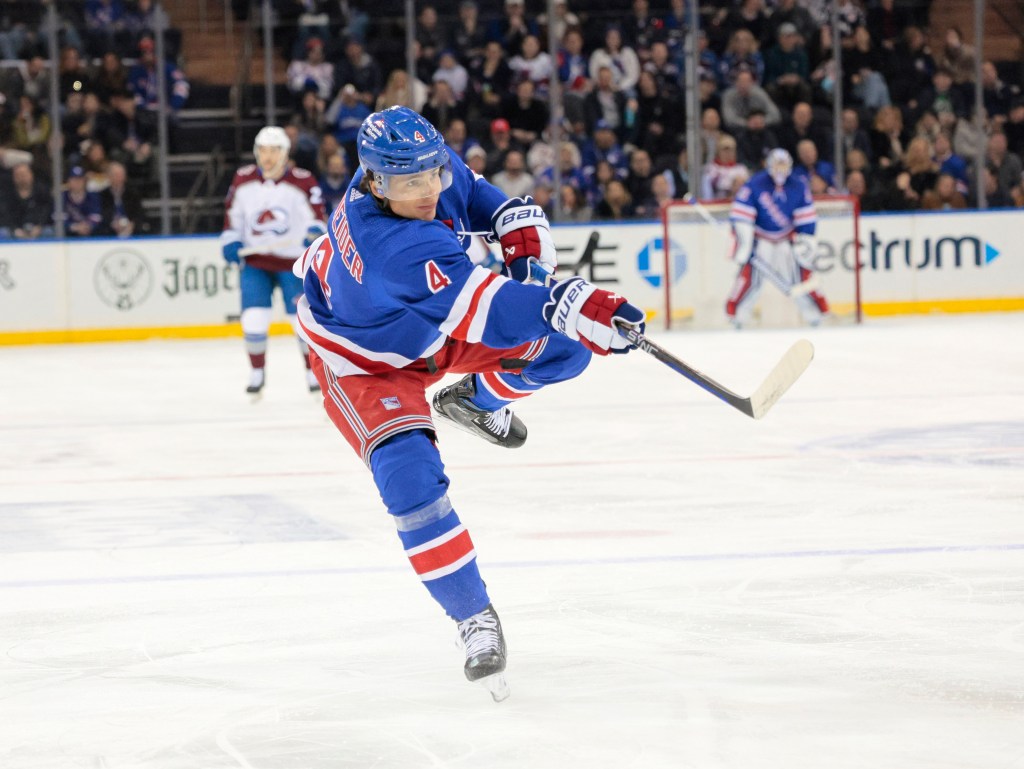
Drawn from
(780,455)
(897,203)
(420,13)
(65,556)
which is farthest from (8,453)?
(897,203)

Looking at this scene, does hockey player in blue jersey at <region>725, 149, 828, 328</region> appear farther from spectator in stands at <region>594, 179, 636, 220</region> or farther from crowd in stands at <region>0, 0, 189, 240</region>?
crowd in stands at <region>0, 0, 189, 240</region>

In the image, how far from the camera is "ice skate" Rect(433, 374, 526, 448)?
353 centimetres

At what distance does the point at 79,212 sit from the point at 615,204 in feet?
11.7

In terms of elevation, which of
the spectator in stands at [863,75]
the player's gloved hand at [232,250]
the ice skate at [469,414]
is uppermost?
the spectator in stands at [863,75]

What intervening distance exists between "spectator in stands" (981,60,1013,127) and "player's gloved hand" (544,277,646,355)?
9.87m

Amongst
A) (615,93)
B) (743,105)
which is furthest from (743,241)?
(615,93)

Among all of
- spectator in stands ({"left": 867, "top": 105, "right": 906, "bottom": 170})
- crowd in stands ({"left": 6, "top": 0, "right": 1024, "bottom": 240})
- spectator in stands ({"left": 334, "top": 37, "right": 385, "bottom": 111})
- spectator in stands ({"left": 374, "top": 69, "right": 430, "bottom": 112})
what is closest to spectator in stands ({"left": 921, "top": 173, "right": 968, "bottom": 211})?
crowd in stands ({"left": 6, "top": 0, "right": 1024, "bottom": 240})

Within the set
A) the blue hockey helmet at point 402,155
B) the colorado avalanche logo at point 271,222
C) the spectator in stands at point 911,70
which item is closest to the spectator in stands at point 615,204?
the spectator in stands at point 911,70

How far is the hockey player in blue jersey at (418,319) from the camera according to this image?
2570mm

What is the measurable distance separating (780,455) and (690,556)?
1.62 metres

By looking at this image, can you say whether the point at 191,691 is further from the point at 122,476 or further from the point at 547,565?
the point at 122,476

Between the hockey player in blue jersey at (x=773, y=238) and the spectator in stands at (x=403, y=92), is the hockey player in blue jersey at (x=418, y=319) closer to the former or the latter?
the hockey player in blue jersey at (x=773, y=238)

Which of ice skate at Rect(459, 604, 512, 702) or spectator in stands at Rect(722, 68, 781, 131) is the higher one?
spectator in stands at Rect(722, 68, 781, 131)

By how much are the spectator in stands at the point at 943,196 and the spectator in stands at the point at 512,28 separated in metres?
2.99
